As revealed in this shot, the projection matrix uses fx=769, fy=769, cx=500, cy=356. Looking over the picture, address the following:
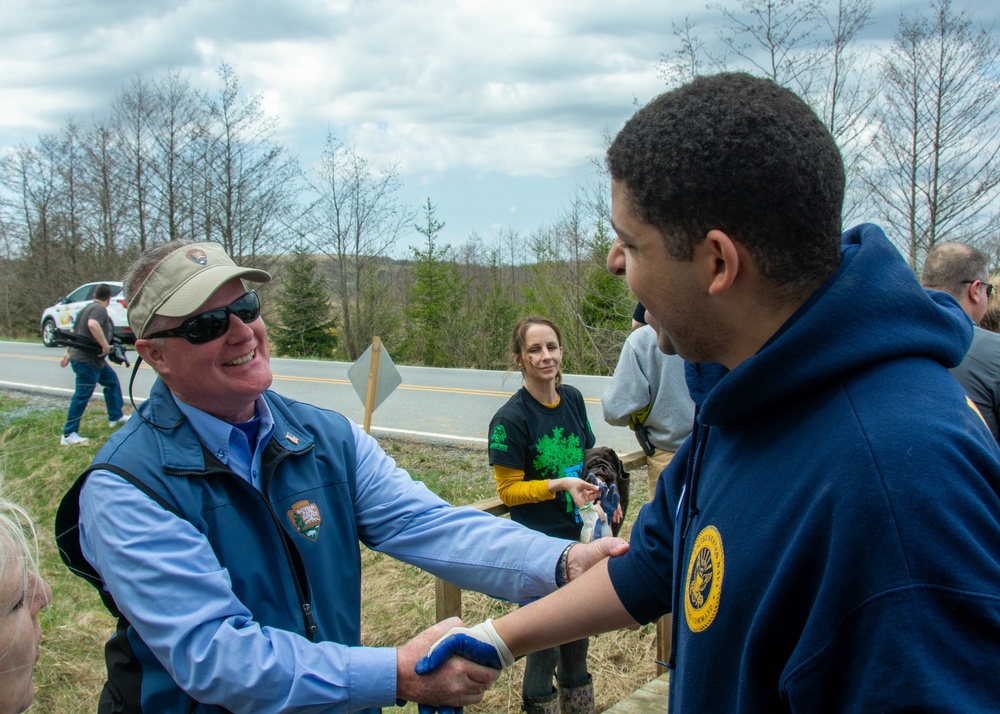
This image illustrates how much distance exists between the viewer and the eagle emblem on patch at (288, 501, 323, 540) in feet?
7.16

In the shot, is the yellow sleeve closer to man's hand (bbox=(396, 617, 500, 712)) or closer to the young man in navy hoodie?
man's hand (bbox=(396, 617, 500, 712))

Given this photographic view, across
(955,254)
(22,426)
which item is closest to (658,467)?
(955,254)

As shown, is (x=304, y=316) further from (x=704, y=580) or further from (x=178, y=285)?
(x=704, y=580)

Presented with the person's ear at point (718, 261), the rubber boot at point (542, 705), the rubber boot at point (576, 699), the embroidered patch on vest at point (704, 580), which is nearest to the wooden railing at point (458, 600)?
the rubber boot at point (576, 699)

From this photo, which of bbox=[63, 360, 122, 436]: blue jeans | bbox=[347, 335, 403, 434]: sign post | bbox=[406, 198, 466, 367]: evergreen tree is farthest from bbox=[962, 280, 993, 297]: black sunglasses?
bbox=[406, 198, 466, 367]: evergreen tree

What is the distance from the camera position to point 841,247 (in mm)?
1339

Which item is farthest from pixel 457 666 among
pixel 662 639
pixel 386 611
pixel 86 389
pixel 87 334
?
pixel 87 334

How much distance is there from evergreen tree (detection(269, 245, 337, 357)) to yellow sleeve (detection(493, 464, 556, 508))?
79.1ft

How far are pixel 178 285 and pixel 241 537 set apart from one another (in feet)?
2.55

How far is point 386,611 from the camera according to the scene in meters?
5.57

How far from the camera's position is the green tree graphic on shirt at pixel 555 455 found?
4035 millimetres

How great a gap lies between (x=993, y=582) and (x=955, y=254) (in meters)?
4.03

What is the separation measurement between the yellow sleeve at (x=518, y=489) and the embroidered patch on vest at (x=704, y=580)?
250cm

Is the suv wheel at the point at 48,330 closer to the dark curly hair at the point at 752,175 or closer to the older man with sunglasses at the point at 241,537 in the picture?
the older man with sunglasses at the point at 241,537
